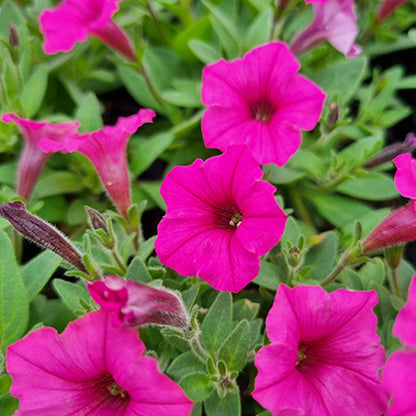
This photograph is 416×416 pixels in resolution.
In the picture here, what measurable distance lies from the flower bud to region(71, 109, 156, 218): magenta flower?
0.57m

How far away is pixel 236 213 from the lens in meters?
1.12

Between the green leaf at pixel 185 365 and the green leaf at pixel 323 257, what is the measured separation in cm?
37

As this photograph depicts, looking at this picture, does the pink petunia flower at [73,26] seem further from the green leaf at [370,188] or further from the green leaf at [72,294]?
the green leaf at [370,188]

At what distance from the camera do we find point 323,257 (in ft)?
4.38

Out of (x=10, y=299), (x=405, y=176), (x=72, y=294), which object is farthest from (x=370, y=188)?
(x=10, y=299)

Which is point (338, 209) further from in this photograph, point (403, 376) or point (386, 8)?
point (403, 376)

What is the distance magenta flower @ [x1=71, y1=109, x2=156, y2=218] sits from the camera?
1.24m

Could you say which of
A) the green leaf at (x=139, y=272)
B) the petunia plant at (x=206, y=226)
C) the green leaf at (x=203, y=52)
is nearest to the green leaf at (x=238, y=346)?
the petunia plant at (x=206, y=226)

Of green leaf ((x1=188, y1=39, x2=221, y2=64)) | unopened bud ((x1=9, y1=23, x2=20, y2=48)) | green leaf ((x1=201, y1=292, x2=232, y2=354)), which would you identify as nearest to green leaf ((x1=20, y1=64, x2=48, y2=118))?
unopened bud ((x1=9, y1=23, x2=20, y2=48))

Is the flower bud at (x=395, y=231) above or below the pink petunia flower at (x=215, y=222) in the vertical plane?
below

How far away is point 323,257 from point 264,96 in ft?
1.39

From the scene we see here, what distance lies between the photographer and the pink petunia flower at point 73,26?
1.52 meters

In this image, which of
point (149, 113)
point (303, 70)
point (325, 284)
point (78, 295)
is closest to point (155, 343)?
point (78, 295)

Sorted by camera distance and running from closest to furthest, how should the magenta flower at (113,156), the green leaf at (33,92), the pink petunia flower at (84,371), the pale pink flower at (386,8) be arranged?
the pink petunia flower at (84,371)
the magenta flower at (113,156)
the green leaf at (33,92)
the pale pink flower at (386,8)
